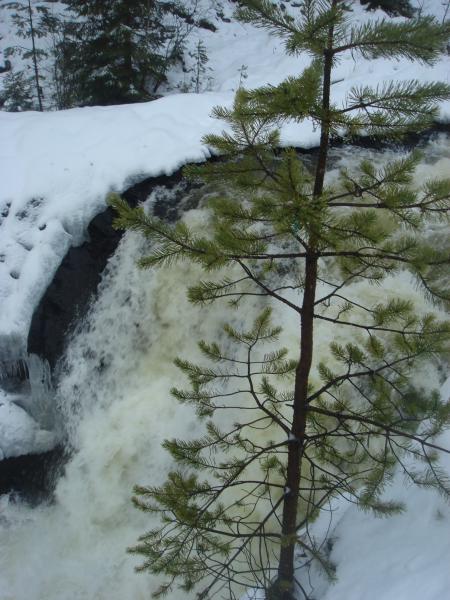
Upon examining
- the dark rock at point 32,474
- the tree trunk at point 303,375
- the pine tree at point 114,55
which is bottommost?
the tree trunk at point 303,375

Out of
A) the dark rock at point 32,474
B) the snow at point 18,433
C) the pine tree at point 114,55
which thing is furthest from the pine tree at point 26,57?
the dark rock at point 32,474

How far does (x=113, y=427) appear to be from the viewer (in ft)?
18.5

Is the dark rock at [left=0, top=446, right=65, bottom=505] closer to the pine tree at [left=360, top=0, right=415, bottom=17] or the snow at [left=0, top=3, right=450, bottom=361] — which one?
the snow at [left=0, top=3, right=450, bottom=361]

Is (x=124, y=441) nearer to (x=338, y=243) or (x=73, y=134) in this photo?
(x=338, y=243)

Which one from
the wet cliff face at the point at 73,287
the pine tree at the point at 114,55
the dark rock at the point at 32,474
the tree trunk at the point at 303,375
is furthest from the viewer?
the pine tree at the point at 114,55

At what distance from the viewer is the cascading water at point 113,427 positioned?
5.03 m

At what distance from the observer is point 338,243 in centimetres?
218

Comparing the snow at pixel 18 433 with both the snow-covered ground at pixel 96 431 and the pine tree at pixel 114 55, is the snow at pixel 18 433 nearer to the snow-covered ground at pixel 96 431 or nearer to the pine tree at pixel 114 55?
the snow-covered ground at pixel 96 431

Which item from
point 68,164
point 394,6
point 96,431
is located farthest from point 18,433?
point 394,6

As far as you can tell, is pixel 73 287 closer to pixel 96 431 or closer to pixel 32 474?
pixel 96 431

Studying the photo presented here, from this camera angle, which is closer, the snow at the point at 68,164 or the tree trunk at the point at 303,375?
the tree trunk at the point at 303,375

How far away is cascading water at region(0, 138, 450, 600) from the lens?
16.5 ft

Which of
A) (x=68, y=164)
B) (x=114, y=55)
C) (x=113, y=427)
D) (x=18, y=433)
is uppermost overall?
(x=114, y=55)

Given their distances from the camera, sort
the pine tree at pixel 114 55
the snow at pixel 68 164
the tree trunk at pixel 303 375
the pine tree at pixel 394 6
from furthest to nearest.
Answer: the pine tree at pixel 394 6 → the pine tree at pixel 114 55 → the snow at pixel 68 164 → the tree trunk at pixel 303 375
